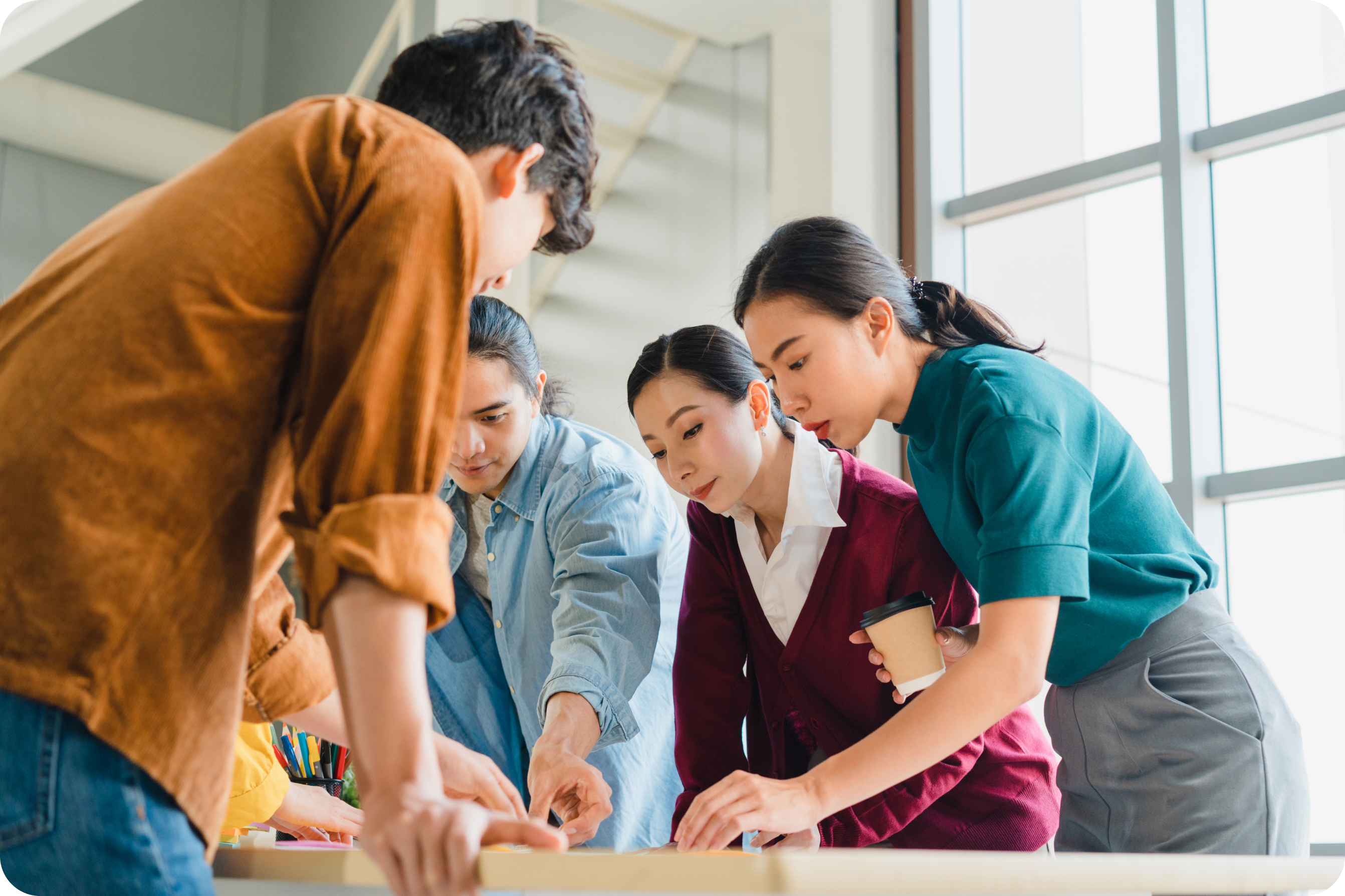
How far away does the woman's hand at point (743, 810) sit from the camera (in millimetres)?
1171

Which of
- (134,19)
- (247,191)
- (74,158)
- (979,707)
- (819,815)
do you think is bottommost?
(819,815)

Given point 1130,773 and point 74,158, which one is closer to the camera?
point 1130,773

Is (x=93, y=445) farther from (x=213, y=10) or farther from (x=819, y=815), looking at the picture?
(x=213, y=10)

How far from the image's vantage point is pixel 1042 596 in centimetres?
121

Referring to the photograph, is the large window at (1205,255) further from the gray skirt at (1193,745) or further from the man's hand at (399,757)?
the man's hand at (399,757)

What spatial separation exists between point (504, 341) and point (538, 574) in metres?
0.40

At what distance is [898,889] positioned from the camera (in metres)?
0.72

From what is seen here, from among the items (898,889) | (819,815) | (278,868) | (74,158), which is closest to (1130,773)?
(819,815)

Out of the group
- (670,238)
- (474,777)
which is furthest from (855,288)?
(670,238)

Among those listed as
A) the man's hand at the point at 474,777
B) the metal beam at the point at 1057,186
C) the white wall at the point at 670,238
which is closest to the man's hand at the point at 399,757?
the man's hand at the point at 474,777

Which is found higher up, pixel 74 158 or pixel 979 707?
pixel 74 158

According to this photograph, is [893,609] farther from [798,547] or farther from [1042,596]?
[798,547]

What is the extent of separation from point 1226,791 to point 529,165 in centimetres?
101

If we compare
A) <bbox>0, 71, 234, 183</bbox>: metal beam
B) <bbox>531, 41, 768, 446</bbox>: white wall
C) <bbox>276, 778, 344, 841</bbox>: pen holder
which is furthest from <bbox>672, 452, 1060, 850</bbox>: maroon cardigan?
<bbox>0, 71, 234, 183</bbox>: metal beam
